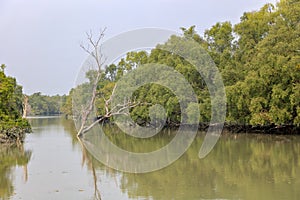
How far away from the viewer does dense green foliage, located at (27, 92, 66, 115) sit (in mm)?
79062

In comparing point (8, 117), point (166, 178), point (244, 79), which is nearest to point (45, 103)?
point (244, 79)

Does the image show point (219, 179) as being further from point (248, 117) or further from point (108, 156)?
point (248, 117)

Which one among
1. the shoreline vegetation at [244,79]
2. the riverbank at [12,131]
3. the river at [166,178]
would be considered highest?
the shoreline vegetation at [244,79]

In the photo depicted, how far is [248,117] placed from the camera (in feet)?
71.2

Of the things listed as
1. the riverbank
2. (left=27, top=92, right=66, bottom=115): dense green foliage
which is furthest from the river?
(left=27, top=92, right=66, bottom=115): dense green foliage

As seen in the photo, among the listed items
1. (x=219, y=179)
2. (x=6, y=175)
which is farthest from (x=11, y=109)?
(x=219, y=179)

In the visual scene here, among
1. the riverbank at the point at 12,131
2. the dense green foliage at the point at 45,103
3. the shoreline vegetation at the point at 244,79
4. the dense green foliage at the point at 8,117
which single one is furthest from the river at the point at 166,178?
the dense green foliage at the point at 45,103

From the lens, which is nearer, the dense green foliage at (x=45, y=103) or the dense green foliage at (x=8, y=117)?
the dense green foliage at (x=8, y=117)

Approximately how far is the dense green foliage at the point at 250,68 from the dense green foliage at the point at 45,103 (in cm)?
5081

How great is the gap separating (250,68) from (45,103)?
67730 millimetres

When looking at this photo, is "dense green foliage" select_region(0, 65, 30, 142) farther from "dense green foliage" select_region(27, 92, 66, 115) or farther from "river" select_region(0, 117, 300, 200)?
"dense green foliage" select_region(27, 92, 66, 115)

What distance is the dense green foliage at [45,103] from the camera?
79.1 metres

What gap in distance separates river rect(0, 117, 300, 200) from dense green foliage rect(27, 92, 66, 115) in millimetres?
65820

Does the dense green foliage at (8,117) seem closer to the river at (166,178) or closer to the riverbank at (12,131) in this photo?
the riverbank at (12,131)
